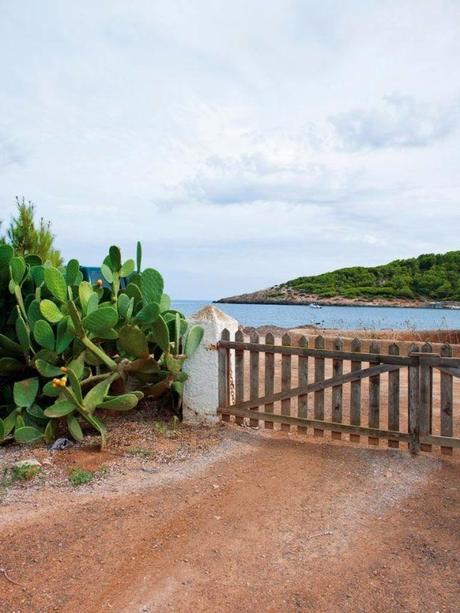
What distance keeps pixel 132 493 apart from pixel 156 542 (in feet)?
2.72

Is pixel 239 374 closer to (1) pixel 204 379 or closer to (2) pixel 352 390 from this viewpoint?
(1) pixel 204 379

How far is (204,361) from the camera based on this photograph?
6215 millimetres

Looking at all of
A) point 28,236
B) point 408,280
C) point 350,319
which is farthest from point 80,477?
point 408,280

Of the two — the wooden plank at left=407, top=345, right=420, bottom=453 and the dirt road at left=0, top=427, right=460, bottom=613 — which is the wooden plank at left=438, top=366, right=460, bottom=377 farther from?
the dirt road at left=0, top=427, right=460, bottom=613

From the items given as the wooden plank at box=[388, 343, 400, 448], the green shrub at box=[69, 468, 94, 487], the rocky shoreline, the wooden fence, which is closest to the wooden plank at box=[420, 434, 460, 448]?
the wooden fence

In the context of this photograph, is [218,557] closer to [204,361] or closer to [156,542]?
[156,542]

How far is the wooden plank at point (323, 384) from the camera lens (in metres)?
5.40

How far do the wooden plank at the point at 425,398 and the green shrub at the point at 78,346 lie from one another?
8.02 ft

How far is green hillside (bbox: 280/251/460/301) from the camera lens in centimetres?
7238

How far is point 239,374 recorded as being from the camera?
6.26 meters

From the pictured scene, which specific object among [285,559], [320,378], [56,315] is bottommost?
[285,559]

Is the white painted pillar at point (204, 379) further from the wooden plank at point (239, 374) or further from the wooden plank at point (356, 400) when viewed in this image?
the wooden plank at point (356, 400)

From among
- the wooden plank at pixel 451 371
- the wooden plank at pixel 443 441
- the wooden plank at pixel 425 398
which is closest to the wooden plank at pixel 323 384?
the wooden plank at pixel 425 398

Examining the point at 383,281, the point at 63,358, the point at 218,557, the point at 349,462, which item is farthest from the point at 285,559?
the point at 383,281
